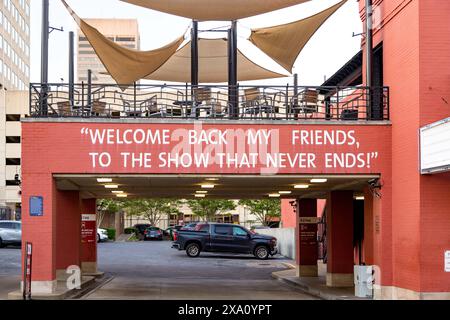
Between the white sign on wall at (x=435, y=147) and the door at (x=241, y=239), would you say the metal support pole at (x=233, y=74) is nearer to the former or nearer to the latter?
the white sign on wall at (x=435, y=147)

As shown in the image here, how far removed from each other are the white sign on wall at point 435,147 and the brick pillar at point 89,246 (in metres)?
15.0

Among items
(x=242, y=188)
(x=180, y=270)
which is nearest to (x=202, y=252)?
(x=180, y=270)

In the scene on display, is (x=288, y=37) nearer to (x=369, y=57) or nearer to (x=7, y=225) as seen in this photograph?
(x=369, y=57)

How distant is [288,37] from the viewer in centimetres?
2153

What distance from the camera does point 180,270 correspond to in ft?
99.8

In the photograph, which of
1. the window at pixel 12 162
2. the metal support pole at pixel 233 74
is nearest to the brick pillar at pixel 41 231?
the metal support pole at pixel 233 74

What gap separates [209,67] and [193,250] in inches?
563

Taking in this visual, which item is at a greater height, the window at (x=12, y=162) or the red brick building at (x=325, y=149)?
the window at (x=12, y=162)

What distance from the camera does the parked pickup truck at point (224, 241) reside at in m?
38.6

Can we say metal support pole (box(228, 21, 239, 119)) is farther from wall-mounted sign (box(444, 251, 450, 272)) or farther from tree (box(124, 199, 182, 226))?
tree (box(124, 199, 182, 226))

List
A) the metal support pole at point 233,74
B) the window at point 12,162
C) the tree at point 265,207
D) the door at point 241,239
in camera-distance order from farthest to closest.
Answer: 1. the window at point 12,162
2. the tree at point 265,207
3. the door at point 241,239
4. the metal support pole at point 233,74

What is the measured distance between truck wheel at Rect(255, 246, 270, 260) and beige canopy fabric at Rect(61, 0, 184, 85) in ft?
64.7

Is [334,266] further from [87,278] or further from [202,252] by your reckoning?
[202,252]

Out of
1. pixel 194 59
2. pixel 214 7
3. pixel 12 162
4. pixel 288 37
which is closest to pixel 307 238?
pixel 288 37
